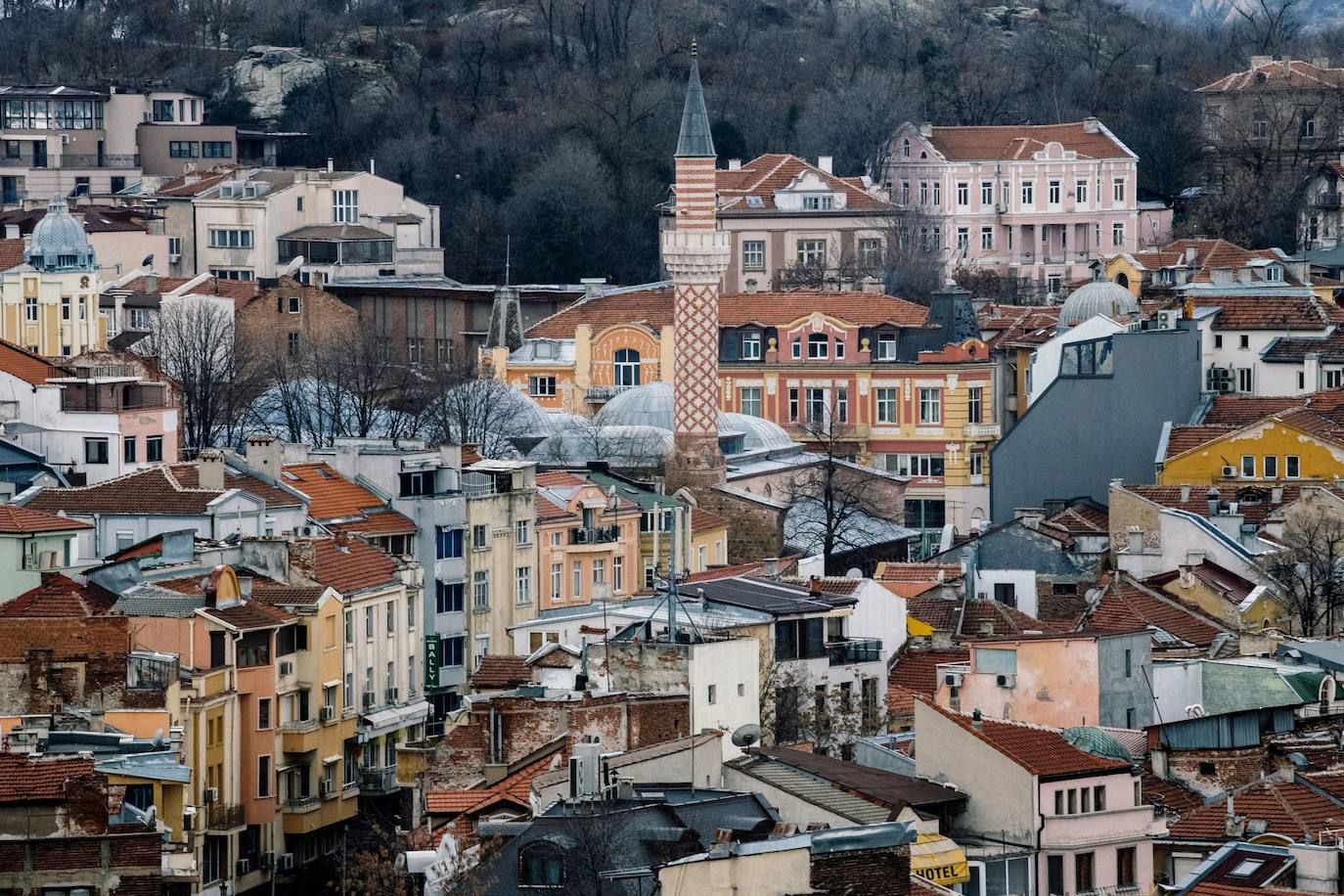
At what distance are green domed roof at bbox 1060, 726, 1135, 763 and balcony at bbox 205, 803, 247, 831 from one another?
9.92 m

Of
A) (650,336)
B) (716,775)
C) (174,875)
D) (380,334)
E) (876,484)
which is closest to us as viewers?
(716,775)

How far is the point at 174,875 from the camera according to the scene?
39531 millimetres

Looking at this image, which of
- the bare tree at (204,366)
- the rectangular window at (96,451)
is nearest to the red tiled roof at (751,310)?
the bare tree at (204,366)

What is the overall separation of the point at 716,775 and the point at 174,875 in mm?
6195

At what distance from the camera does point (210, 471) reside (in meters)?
54.5

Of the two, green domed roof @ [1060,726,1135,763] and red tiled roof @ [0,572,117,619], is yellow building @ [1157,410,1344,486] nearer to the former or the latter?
red tiled roof @ [0,572,117,619]

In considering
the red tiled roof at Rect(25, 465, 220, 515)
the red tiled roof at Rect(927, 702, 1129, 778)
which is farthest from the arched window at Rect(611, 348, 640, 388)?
the red tiled roof at Rect(927, 702, 1129, 778)

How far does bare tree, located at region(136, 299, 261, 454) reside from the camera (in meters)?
77.1

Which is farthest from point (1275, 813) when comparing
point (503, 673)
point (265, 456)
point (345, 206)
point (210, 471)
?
point (345, 206)

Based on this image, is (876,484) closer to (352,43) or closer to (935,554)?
(935,554)

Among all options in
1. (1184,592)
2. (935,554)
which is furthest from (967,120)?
(1184,592)

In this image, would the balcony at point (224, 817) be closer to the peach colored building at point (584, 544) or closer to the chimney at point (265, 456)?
the chimney at point (265, 456)

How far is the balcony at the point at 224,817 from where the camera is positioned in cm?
4403

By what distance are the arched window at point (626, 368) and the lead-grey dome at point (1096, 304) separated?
1029 cm
